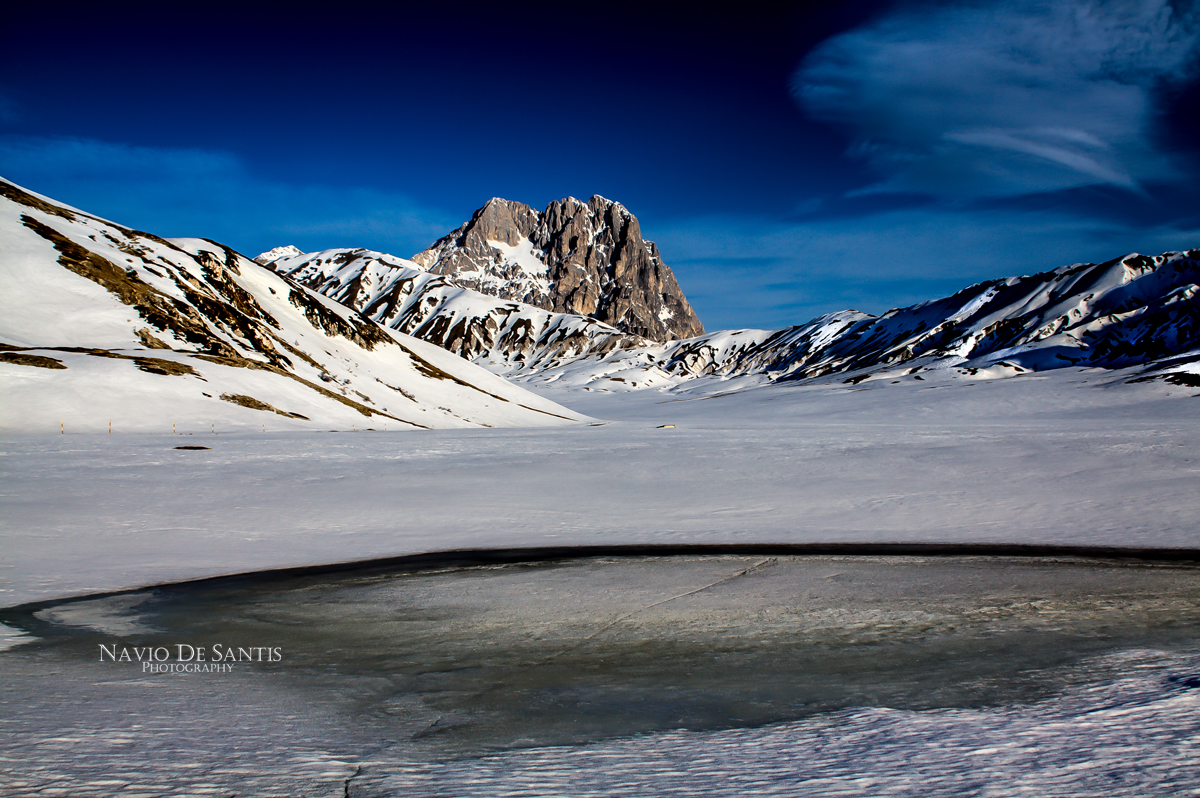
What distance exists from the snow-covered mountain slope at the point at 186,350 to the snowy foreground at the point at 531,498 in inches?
533

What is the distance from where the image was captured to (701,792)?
4398 mm

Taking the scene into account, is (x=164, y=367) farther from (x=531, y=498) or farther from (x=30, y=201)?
(x=30, y=201)

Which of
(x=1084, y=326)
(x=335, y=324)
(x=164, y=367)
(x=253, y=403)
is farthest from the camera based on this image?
(x=1084, y=326)

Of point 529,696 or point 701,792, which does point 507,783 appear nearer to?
point 701,792

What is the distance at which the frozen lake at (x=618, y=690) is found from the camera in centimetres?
465

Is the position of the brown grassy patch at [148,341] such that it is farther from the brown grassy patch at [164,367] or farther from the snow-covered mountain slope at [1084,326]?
the snow-covered mountain slope at [1084,326]

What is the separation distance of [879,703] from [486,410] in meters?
83.4

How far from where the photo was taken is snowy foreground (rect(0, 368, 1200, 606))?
1485 cm

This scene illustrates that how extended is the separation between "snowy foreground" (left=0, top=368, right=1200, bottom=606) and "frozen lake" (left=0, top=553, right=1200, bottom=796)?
4277mm

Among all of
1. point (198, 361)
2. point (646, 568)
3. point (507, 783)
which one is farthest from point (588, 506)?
point (198, 361)

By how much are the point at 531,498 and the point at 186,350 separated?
61399 mm

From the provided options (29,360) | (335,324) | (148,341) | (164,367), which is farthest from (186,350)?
(335,324)

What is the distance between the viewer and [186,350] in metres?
67.6

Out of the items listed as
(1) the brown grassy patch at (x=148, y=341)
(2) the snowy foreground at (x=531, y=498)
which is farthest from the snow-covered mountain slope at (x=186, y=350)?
(2) the snowy foreground at (x=531, y=498)
